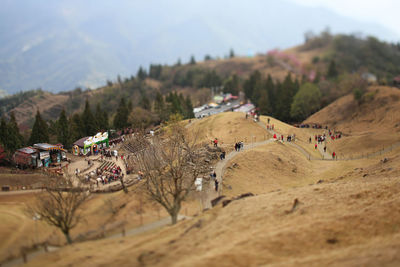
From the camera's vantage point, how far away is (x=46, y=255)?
24297mm

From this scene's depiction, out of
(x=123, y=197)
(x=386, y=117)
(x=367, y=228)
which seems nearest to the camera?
(x=367, y=228)

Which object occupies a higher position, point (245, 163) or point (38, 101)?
point (38, 101)

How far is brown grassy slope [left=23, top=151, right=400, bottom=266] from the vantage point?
1998cm

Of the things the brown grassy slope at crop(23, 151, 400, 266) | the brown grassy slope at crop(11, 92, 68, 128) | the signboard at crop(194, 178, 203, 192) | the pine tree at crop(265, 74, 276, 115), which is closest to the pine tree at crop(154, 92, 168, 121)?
the pine tree at crop(265, 74, 276, 115)

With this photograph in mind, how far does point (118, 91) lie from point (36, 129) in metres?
111

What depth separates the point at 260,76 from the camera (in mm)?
124562

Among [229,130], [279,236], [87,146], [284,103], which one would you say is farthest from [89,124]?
[279,236]

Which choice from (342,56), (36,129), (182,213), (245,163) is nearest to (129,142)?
(36,129)

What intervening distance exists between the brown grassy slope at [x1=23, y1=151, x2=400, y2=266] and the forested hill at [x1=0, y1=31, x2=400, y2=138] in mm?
74308

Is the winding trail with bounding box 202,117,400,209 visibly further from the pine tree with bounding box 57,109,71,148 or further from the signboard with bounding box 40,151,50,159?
the pine tree with bounding box 57,109,71,148

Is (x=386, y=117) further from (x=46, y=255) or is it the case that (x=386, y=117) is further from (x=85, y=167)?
(x=46, y=255)

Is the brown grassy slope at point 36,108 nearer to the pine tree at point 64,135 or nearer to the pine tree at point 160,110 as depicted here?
the pine tree at point 160,110

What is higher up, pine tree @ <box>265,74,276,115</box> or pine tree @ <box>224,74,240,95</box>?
pine tree @ <box>224,74,240,95</box>

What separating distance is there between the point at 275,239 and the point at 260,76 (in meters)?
108
